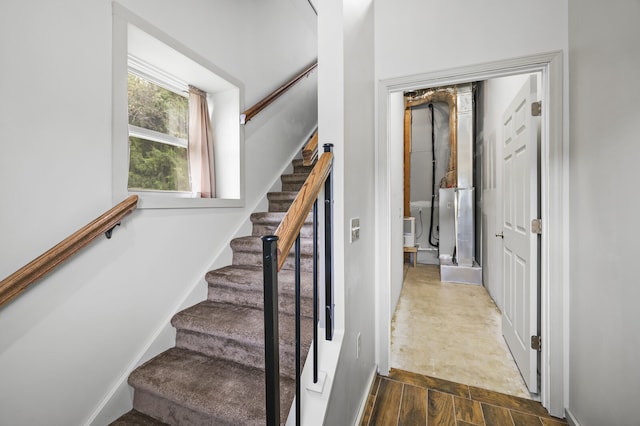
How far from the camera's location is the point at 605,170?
3.98 feet

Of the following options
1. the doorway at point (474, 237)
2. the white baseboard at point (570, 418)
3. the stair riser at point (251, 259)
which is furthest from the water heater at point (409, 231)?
the white baseboard at point (570, 418)

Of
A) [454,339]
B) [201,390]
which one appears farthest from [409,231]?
[201,390]

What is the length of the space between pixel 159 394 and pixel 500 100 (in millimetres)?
3754

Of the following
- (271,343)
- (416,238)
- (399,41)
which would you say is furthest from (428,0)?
(416,238)

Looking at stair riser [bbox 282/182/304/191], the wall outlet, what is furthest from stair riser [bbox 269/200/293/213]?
the wall outlet

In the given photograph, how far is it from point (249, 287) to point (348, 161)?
41.8 inches

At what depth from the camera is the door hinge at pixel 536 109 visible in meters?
1.73

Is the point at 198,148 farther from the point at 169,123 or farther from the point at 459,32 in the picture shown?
the point at 459,32

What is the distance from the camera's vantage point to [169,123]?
2240 millimetres

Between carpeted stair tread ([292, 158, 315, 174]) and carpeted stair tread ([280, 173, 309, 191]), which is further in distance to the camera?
carpeted stair tread ([292, 158, 315, 174])

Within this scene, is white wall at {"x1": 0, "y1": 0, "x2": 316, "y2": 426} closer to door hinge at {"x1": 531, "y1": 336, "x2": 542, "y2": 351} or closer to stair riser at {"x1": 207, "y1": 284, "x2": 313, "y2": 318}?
stair riser at {"x1": 207, "y1": 284, "x2": 313, "y2": 318}

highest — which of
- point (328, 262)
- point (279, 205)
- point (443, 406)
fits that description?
point (279, 205)

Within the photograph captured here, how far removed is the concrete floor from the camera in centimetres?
198

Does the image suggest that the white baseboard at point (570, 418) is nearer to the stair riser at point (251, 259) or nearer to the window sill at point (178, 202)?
the stair riser at point (251, 259)
